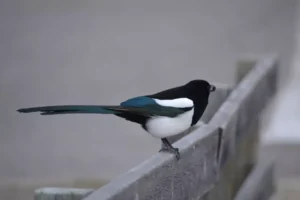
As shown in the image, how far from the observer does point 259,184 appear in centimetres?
475

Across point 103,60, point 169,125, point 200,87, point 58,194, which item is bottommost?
point 58,194

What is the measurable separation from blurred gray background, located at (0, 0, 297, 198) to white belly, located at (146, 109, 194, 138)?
4559 millimetres

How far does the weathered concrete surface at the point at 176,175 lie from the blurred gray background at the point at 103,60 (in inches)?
198

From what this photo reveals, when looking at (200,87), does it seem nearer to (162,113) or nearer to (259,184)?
(162,113)

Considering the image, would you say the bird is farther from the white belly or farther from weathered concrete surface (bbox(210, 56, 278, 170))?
weathered concrete surface (bbox(210, 56, 278, 170))

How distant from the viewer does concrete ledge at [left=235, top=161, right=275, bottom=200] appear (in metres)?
4.44

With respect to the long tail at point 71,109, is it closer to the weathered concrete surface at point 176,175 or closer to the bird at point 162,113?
the bird at point 162,113

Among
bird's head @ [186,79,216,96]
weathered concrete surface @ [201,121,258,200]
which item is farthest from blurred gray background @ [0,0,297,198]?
bird's head @ [186,79,216,96]

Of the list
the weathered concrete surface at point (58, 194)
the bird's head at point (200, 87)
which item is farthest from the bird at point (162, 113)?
the weathered concrete surface at point (58, 194)

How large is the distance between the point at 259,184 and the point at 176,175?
5.50 feet

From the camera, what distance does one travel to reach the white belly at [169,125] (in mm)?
3953

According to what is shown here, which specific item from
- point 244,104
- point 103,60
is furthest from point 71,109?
point 103,60

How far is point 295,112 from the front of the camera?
28.6 ft

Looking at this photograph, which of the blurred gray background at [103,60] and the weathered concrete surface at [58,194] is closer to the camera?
the weathered concrete surface at [58,194]
